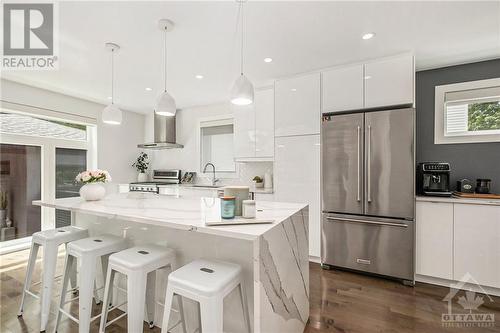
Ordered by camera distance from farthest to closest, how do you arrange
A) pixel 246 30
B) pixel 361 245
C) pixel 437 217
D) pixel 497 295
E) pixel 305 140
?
1. pixel 305 140
2. pixel 361 245
3. pixel 437 217
4. pixel 497 295
5. pixel 246 30

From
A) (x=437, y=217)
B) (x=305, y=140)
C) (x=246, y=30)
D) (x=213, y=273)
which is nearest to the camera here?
(x=213, y=273)

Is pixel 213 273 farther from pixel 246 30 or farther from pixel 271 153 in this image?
pixel 271 153

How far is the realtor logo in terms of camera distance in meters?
1.90

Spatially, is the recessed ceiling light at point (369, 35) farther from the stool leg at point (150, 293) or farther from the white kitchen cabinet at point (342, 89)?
the stool leg at point (150, 293)

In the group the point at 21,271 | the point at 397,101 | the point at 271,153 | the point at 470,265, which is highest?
the point at 397,101

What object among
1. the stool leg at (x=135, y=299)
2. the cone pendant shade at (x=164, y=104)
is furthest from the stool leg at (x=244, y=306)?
the cone pendant shade at (x=164, y=104)

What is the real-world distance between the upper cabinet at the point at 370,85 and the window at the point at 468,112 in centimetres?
75

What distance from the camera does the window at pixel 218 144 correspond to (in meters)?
4.41

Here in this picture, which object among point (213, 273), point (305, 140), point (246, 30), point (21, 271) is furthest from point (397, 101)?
point (21, 271)

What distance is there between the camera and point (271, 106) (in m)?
3.42

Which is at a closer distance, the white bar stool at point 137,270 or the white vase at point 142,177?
the white bar stool at point 137,270

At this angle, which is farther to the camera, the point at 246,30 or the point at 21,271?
the point at 21,271

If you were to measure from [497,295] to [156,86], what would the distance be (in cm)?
483

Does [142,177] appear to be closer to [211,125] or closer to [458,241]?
[211,125]
